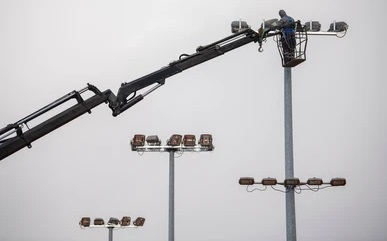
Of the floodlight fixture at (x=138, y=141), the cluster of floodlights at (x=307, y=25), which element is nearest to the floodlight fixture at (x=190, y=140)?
the floodlight fixture at (x=138, y=141)

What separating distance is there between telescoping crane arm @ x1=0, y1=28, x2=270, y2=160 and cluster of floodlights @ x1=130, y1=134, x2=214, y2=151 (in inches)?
274

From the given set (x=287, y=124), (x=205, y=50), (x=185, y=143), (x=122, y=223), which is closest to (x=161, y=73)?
(x=205, y=50)

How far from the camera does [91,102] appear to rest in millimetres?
11148

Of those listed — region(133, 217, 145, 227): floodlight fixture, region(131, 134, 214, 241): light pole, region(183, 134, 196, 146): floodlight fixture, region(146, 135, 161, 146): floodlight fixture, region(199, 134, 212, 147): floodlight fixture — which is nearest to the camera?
region(199, 134, 212, 147): floodlight fixture

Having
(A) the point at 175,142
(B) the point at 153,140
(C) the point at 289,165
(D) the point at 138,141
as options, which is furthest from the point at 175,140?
(C) the point at 289,165

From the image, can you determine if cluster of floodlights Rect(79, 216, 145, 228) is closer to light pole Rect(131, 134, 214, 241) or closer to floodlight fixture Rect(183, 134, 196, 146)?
light pole Rect(131, 134, 214, 241)

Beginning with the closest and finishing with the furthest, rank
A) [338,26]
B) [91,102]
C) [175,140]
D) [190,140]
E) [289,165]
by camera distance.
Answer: [91,102] → [289,165] → [338,26] → [190,140] → [175,140]

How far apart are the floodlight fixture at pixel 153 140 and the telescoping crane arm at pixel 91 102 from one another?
7.77 meters

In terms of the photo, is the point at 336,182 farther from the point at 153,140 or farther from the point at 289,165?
the point at 153,140

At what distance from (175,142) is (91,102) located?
8687mm

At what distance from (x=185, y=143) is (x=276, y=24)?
7.60 m

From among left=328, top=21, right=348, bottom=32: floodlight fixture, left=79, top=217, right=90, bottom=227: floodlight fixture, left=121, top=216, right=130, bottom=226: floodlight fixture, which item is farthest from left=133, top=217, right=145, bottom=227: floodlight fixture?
left=328, top=21, right=348, bottom=32: floodlight fixture

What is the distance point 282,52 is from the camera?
14078 millimetres

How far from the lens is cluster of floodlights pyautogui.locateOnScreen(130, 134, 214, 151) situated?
19062mm
